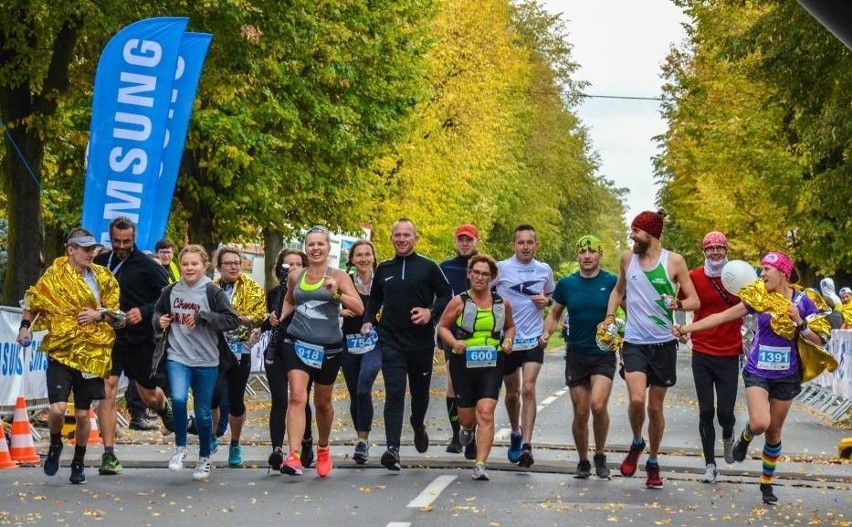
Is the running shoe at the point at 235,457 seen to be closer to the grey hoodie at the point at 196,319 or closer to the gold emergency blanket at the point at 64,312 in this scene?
the grey hoodie at the point at 196,319

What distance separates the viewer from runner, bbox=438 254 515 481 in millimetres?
13859

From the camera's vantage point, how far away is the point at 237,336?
1459 centimetres

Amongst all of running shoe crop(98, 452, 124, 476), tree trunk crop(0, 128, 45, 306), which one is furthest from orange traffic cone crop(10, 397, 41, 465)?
tree trunk crop(0, 128, 45, 306)

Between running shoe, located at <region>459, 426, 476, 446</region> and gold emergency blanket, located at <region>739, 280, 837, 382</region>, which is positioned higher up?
gold emergency blanket, located at <region>739, 280, 837, 382</region>

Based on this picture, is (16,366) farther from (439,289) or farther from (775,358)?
(775,358)

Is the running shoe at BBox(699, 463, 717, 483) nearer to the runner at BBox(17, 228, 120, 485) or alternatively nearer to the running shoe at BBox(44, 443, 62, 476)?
the runner at BBox(17, 228, 120, 485)

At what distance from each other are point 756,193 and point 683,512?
1383 inches

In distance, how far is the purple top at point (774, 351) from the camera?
12.6m

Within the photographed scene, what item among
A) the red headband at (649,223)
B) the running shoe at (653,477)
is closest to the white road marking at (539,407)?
the running shoe at (653,477)

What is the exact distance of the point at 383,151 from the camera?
38.6m

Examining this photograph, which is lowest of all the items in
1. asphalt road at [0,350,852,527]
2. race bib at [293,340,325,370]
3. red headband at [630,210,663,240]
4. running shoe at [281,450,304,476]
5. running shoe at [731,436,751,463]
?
asphalt road at [0,350,852,527]

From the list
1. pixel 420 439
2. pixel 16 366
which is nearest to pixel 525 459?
pixel 420 439

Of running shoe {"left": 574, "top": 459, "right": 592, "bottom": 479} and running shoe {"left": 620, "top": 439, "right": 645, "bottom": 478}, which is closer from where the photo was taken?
running shoe {"left": 620, "top": 439, "right": 645, "bottom": 478}

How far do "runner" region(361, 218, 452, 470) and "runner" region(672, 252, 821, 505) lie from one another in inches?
103
